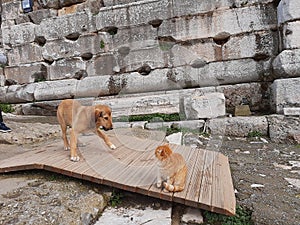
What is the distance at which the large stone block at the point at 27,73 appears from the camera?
6109mm

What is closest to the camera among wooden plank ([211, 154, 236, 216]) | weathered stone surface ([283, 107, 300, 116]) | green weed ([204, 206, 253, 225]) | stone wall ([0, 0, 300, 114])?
wooden plank ([211, 154, 236, 216])

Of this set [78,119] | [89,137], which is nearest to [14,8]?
[89,137]

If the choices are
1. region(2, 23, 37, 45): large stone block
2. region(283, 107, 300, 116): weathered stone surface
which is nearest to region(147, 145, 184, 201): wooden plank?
region(283, 107, 300, 116): weathered stone surface

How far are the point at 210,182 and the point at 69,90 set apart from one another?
4.50 m

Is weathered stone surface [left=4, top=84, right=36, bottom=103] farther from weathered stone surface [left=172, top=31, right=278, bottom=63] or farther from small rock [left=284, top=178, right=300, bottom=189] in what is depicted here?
small rock [left=284, top=178, right=300, bottom=189]

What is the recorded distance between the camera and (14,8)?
6.48 meters

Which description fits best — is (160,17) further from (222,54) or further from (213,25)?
(222,54)

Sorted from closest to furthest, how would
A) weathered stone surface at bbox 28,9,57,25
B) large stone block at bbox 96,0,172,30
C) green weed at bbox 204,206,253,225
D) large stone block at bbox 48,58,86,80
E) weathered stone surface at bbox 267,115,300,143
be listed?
green weed at bbox 204,206,253,225 → weathered stone surface at bbox 267,115,300,143 → large stone block at bbox 96,0,172,30 → large stone block at bbox 48,58,86,80 → weathered stone surface at bbox 28,9,57,25

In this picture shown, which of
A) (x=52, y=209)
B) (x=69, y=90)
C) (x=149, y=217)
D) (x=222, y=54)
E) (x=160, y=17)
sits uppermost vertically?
(x=160, y=17)

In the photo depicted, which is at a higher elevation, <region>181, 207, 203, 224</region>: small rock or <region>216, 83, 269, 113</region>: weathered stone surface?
<region>216, 83, 269, 113</region>: weathered stone surface

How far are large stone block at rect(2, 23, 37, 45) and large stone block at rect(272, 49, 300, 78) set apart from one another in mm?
5635

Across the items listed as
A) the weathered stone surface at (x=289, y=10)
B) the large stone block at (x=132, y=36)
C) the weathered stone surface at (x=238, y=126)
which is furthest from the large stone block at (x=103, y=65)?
the weathered stone surface at (x=289, y=10)

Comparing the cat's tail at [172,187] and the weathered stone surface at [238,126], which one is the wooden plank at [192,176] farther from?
the weathered stone surface at [238,126]

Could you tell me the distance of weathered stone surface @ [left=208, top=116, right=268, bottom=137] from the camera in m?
3.91
